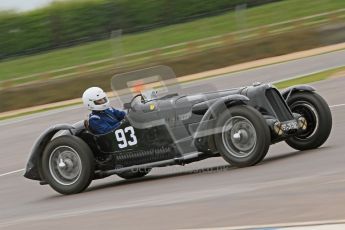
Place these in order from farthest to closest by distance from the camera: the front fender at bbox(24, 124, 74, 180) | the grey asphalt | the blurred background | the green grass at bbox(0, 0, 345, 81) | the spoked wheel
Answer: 1. the green grass at bbox(0, 0, 345, 81)
2. the blurred background
3. the front fender at bbox(24, 124, 74, 180)
4. the spoked wheel
5. the grey asphalt

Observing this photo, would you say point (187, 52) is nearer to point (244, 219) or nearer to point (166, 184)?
point (166, 184)

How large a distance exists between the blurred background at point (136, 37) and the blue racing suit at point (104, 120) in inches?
665

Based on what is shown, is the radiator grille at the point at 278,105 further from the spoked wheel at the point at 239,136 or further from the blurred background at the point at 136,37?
the blurred background at the point at 136,37

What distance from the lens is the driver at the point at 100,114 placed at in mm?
11102

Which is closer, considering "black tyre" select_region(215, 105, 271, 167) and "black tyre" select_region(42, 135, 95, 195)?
"black tyre" select_region(215, 105, 271, 167)

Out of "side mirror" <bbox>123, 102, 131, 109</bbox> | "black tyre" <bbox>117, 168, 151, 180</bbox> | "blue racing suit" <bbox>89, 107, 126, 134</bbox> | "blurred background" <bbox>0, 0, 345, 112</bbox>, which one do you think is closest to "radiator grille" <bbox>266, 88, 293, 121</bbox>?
"side mirror" <bbox>123, 102, 131, 109</bbox>

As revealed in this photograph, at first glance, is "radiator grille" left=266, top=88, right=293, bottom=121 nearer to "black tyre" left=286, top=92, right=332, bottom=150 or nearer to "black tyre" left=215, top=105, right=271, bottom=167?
"black tyre" left=286, top=92, right=332, bottom=150

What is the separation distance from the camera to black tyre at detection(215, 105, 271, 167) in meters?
9.82

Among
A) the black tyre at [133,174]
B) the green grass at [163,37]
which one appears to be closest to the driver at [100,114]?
the black tyre at [133,174]

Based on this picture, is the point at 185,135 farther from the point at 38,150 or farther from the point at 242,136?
the point at 38,150

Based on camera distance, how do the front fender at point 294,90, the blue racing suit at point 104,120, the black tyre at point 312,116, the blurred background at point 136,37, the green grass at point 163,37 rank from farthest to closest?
the green grass at point 163,37 < the blurred background at point 136,37 < the blue racing suit at point 104,120 < the front fender at point 294,90 < the black tyre at point 312,116

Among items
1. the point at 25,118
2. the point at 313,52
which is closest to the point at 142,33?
the point at 313,52

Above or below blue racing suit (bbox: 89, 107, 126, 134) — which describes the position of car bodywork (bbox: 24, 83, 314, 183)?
below

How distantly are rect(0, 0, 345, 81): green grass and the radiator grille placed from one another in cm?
2005
